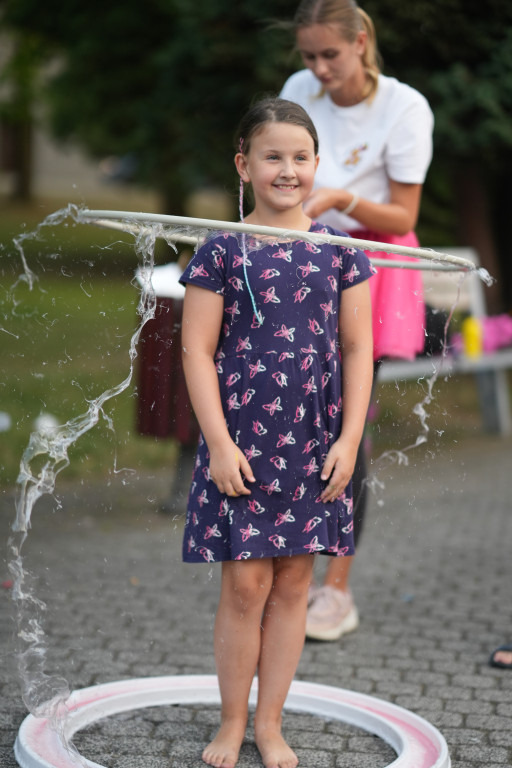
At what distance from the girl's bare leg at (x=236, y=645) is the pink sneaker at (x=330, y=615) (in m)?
1.16

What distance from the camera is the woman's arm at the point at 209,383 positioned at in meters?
2.91

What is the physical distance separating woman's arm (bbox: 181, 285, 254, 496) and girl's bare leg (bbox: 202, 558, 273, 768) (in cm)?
28

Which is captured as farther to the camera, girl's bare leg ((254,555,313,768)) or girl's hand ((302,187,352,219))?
girl's hand ((302,187,352,219))

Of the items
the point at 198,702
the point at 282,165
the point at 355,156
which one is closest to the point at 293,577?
the point at 198,702

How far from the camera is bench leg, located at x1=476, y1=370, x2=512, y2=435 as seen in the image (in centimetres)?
951

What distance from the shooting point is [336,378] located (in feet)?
10.0

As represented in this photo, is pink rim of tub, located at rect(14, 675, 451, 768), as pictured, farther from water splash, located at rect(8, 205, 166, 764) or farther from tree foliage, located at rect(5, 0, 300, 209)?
tree foliage, located at rect(5, 0, 300, 209)

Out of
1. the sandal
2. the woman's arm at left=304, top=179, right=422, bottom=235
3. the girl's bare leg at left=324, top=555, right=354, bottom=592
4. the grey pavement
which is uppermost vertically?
the woman's arm at left=304, top=179, right=422, bottom=235

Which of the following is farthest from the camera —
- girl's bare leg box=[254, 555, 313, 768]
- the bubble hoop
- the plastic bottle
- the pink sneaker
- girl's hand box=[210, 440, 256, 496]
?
the plastic bottle

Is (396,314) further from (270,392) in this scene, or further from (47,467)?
(47,467)

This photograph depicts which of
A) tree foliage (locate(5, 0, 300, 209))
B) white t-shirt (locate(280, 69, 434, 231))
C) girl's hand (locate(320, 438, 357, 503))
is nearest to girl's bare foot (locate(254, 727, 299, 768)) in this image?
girl's hand (locate(320, 438, 357, 503))

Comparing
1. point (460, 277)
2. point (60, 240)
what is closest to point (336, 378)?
point (460, 277)

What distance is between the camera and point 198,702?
3.55m

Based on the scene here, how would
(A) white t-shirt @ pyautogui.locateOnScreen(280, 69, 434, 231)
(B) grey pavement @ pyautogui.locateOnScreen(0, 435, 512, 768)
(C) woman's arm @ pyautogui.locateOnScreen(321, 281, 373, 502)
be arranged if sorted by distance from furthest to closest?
(A) white t-shirt @ pyautogui.locateOnScreen(280, 69, 434, 231)
(B) grey pavement @ pyautogui.locateOnScreen(0, 435, 512, 768)
(C) woman's arm @ pyautogui.locateOnScreen(321, 281, 373, 502)
